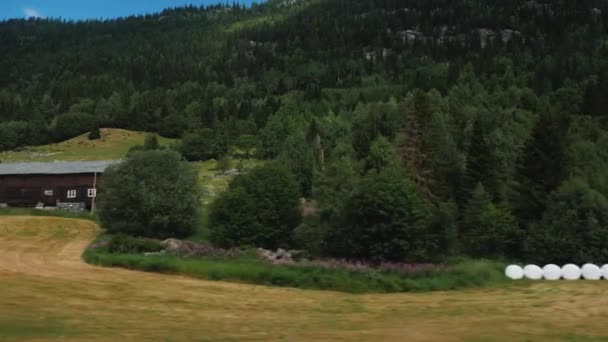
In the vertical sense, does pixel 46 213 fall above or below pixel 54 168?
below

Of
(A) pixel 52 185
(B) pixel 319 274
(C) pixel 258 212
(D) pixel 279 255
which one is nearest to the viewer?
(B) pixel 319 274

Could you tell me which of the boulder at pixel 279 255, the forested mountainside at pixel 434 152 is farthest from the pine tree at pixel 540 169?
the boulder at pixel 279 255

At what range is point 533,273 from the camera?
3953cm

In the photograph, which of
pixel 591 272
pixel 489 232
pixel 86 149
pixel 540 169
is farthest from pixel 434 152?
pixel 86 149

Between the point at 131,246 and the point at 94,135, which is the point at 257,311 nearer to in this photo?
the point at 131,246

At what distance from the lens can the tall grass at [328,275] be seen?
3578 cm

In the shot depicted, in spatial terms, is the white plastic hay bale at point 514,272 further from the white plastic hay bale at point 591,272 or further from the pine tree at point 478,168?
the pine tree at point 478,168

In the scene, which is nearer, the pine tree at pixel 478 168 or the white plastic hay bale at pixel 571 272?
the white plastic hay bale at pixel 571 272

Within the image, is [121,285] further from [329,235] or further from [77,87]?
[77,87]

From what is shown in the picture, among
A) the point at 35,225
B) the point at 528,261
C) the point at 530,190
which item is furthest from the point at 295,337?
the point at 35,225

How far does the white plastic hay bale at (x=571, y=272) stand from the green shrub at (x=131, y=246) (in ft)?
92.0

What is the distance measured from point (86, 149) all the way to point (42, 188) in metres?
51.5

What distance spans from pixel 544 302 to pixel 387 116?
66.6m

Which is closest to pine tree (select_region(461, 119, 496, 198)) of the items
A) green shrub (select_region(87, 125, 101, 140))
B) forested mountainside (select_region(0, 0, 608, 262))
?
forested mountainside (select_region(0, 0, 608, 262))
